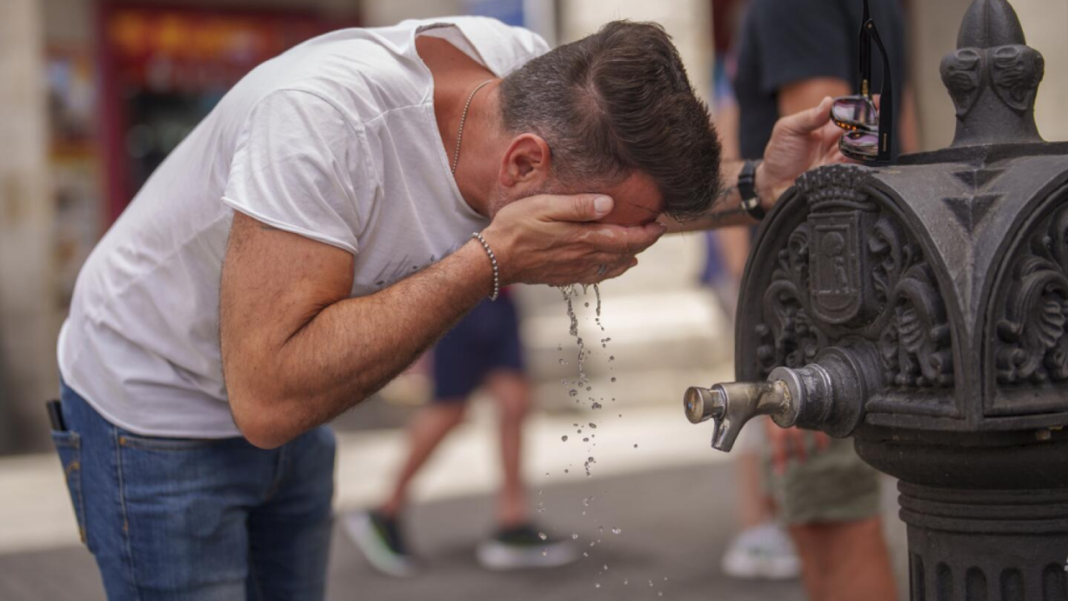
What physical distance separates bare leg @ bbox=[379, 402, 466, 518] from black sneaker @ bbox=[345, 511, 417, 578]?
0.15ft

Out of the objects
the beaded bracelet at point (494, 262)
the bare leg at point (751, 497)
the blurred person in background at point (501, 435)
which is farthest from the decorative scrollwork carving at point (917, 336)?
the blurred person in background at point (501, 435)

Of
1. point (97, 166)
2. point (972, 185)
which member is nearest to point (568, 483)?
point (97, 166)

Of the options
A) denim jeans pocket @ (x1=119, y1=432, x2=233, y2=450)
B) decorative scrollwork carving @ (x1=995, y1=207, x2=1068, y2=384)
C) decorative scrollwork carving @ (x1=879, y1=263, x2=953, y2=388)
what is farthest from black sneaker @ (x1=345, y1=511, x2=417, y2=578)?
decorative scrollwork carving @ (x1=995, y1=207, x2=1068, y2=384)

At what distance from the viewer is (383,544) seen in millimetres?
4684

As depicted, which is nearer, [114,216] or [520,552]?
[520,552]

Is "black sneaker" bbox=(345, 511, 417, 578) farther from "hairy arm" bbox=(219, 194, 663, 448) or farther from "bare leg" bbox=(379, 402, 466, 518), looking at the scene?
"hairy arm" bbox=(219, 194, 663, 448)

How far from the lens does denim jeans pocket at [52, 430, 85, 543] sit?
224 cm

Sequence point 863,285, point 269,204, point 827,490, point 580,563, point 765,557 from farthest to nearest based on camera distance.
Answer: point 580,563 → point 765,557 → point 827,490 → point 269,204 → point 863,285

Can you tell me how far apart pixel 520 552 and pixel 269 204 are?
10.1 feet

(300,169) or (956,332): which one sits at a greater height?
(300,169)

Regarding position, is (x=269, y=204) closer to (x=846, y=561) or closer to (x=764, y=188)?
(x=764, y=188)

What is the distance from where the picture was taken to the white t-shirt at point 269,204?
1850 millimetres

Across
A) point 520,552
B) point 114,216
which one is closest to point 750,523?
point 520,552

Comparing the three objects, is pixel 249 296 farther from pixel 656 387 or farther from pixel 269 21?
pixel 269 21
